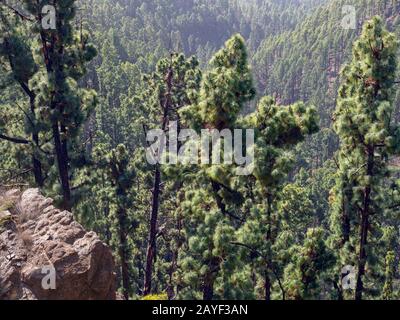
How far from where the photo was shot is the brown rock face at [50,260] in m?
12.4

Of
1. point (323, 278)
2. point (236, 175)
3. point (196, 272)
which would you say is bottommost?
point (323, 278)

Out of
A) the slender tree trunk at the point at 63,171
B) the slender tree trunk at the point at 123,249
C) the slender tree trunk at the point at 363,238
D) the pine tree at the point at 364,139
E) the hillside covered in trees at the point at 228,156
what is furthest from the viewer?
the slender tree trunk at the point at 123,249

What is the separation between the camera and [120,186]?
24.0 m

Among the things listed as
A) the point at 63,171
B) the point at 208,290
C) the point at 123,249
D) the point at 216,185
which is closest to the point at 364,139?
the point at 216,185

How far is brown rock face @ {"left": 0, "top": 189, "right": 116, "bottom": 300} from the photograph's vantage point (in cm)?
1242

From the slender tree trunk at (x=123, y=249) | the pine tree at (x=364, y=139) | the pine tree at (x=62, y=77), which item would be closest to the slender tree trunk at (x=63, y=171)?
the pine tree at (x=62, y=77)

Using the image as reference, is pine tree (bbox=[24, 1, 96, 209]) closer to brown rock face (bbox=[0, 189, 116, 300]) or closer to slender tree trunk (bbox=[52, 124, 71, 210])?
slender tree trunk (bbox=[52, 124, 71, 210])

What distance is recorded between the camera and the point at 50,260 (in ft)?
41.6

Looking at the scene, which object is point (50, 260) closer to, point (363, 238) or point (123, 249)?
point (363, 238)

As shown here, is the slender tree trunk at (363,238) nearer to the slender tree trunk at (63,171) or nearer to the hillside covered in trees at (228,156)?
the hillside covered in trees at (228,156)

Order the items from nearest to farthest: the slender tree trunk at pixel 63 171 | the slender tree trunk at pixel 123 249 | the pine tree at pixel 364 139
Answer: the pine tree at pixel 364 139, the slender tree trunk at pixel 63 171, the slender tree trunk at pixel 123 249
